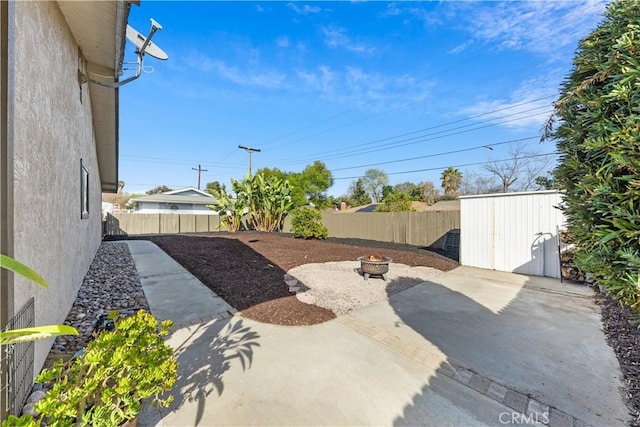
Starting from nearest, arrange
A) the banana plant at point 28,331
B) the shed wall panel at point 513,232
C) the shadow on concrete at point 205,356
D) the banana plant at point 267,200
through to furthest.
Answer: the banana plant at point 28,331 < the shadow on concrete at point 205,356 < the shed wall panel at point 513,232 < the banana plant at point 267,200

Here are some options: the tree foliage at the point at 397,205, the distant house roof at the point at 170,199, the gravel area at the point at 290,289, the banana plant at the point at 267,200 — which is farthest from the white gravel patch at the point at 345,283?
the distant house roof at the point at 170,199

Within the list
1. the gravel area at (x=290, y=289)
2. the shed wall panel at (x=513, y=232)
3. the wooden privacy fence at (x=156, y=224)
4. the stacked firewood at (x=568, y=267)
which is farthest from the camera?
the wooden privacy fence at (x=156, y=224)

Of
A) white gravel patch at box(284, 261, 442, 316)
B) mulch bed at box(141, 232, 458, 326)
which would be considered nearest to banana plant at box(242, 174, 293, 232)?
mulch bed at box(141, 232, 458, 326)

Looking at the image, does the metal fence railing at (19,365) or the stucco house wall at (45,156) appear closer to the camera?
the metal fence railing at (19,365)

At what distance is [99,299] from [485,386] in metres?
5.78

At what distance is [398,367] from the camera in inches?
108

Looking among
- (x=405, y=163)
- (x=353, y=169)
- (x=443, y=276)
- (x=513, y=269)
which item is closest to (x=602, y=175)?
(x=443, y=276)

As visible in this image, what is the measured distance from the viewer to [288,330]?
3541 mm

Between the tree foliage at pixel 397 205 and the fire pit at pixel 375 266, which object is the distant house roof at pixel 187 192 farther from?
the fire pit at pixel 375 266

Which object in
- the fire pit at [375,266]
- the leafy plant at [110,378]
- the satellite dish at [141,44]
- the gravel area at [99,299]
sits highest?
the satellite dish at [141,44]

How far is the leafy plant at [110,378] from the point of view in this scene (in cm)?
134

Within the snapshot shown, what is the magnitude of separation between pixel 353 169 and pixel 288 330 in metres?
30.0

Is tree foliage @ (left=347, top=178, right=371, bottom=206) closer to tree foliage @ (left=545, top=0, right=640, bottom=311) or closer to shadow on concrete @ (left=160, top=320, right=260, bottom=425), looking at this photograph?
shadow on concrete @ (left=160, top=320, right=260, bottom=425)

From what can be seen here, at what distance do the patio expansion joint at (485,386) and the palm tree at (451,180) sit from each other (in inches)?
1344
